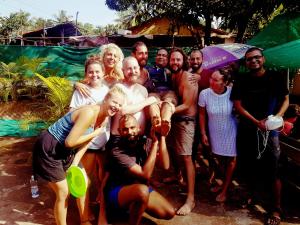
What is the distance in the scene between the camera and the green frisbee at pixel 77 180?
2.94 meters

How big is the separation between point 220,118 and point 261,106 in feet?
1.69

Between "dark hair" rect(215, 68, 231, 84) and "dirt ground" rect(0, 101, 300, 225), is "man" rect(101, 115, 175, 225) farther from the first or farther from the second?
"dark hair" rect(215, 68, 231, 84)

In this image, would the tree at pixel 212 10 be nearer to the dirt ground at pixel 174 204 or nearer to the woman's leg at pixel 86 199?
the dirt ground at pixel 174 204

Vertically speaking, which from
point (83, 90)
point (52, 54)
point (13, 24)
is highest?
point (13, 24)

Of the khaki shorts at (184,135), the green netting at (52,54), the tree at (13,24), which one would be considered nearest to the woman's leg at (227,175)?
the khaki shorts at (184,135)

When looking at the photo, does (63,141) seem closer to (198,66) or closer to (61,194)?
(61,194)

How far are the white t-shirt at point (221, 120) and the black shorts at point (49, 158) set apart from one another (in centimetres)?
187

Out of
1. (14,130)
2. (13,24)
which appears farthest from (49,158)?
(13,24)

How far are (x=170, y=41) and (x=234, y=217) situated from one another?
60.5ft

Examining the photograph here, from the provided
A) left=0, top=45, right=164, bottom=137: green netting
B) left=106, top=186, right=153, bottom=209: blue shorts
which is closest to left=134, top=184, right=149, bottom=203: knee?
left=106, top=186, right=153, bottom=209: blue shorts

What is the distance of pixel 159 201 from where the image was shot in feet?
10.8

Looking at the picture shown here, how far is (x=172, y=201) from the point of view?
4105 millimetres

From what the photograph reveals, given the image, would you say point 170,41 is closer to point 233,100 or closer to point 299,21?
point 299,21

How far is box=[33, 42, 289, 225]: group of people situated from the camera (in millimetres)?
2986
